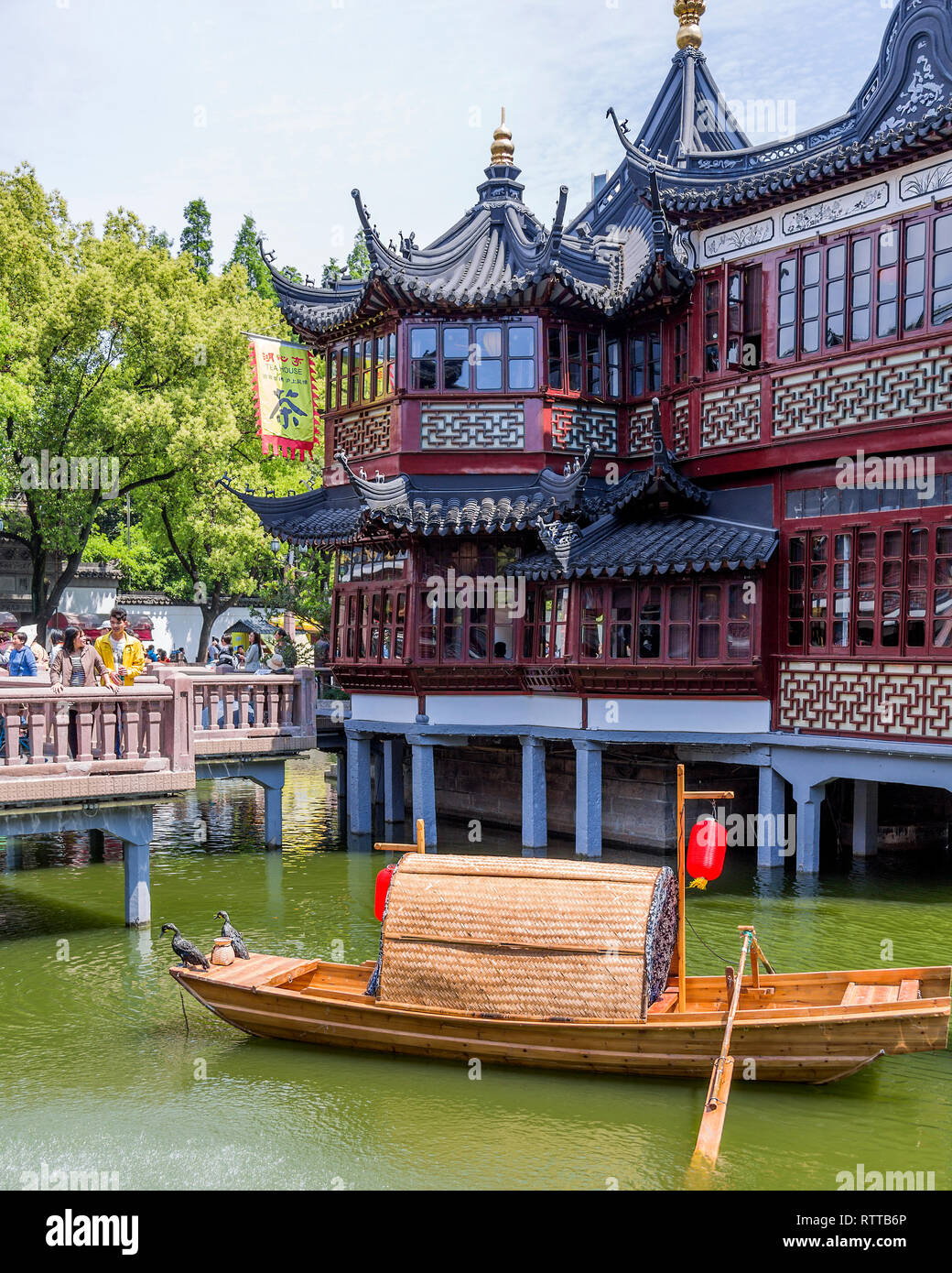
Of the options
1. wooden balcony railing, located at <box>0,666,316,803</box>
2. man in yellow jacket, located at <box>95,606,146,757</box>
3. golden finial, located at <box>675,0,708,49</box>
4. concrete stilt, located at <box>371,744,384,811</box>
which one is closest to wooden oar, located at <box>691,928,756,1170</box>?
wooden balcony railing, located at <box>0,666,316,803</box>

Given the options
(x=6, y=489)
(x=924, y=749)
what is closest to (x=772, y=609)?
(x=924, y=749)

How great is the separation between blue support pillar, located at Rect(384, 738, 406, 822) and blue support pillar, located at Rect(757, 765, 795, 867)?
7.19 meters

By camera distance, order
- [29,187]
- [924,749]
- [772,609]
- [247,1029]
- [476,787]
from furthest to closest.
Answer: [29,187] → [476,787] → [772,609] → [924,749] → [247,1029]

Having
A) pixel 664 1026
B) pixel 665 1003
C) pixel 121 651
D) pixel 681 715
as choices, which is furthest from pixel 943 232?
pixel 121 651

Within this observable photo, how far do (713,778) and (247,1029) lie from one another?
37.2 ft

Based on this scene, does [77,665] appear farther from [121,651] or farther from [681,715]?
[681,715]

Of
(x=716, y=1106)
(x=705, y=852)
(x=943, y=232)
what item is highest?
(x=943, y=232)

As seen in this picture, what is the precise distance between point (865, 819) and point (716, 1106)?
11.7 m

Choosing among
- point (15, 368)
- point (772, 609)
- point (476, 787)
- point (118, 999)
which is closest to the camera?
point (118, 999)

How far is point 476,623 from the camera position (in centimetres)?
2095

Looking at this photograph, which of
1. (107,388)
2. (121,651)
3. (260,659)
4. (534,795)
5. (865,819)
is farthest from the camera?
(107,388)

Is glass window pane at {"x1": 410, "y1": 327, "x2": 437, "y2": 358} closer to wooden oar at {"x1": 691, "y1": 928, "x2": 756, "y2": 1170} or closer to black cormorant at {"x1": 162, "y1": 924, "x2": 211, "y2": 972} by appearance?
black cormorant at {"x1": 162, "y1": 924, "x2": 211, "y2": 972}

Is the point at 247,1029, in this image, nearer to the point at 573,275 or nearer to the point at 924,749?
the point at 924,749

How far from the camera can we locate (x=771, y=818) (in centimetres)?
1898
